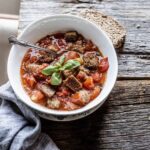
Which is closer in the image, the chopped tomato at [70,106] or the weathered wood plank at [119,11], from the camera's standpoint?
the chopped tomato at [70,106]

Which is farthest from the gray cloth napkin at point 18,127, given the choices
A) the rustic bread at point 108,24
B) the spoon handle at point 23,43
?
the rustic bread at point 108,24

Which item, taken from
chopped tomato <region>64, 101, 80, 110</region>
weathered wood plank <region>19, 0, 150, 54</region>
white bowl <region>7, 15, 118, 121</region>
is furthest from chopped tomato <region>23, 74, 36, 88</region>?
weathered wood plank <region>19, 0, 150, 54</region>

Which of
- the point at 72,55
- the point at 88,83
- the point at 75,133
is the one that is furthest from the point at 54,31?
the point at 75,133

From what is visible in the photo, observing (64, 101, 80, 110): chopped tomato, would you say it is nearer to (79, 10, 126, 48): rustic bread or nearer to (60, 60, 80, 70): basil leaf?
(60, 60, 80, 70): basil leaf

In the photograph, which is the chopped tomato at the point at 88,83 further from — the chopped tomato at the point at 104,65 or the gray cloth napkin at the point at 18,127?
the gray cloth napkin at the point at 18,127

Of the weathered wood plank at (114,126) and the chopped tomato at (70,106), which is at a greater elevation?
the chopped tomato at (70,106)

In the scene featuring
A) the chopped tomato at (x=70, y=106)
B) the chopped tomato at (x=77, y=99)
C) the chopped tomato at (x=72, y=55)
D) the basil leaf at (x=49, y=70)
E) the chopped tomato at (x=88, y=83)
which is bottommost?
the chopped tomato at (x=70, y=106)
